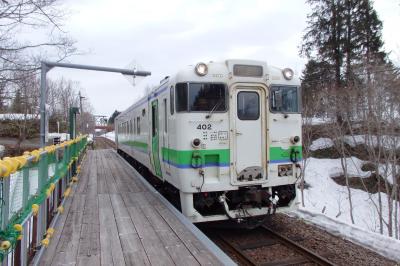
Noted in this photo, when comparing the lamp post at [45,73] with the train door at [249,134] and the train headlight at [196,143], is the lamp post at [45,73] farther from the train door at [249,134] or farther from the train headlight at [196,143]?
the train door at [249,134]

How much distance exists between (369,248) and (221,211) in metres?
2.72

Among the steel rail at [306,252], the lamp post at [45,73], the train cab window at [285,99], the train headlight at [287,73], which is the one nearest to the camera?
the steel rail at [306,252]

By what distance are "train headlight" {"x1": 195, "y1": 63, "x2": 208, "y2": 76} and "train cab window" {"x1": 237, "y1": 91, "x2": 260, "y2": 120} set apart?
31.3 inches

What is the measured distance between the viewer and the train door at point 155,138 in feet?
28.6

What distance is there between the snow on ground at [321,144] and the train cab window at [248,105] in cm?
2295

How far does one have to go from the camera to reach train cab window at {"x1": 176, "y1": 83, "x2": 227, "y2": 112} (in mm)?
6645

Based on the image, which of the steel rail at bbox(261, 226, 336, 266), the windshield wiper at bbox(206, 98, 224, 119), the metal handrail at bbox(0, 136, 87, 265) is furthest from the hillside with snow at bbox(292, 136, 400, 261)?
the metal handrail at bbox(0, 136, 87, 265)

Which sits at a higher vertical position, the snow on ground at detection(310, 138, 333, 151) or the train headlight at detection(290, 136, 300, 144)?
the train headlight at detection(290, 136, 300, 144)

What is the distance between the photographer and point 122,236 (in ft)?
17.1

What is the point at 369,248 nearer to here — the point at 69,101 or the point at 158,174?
the point at 158,174

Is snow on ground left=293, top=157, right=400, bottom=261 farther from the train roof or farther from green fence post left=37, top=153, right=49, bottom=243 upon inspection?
green fence post left=37, top=153, right=49, bottom=243

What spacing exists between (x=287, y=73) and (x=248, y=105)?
109 cm

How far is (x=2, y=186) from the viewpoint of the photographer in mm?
2893

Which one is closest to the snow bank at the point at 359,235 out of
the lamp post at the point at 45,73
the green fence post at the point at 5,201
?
the green fence post at the point at 5,201
